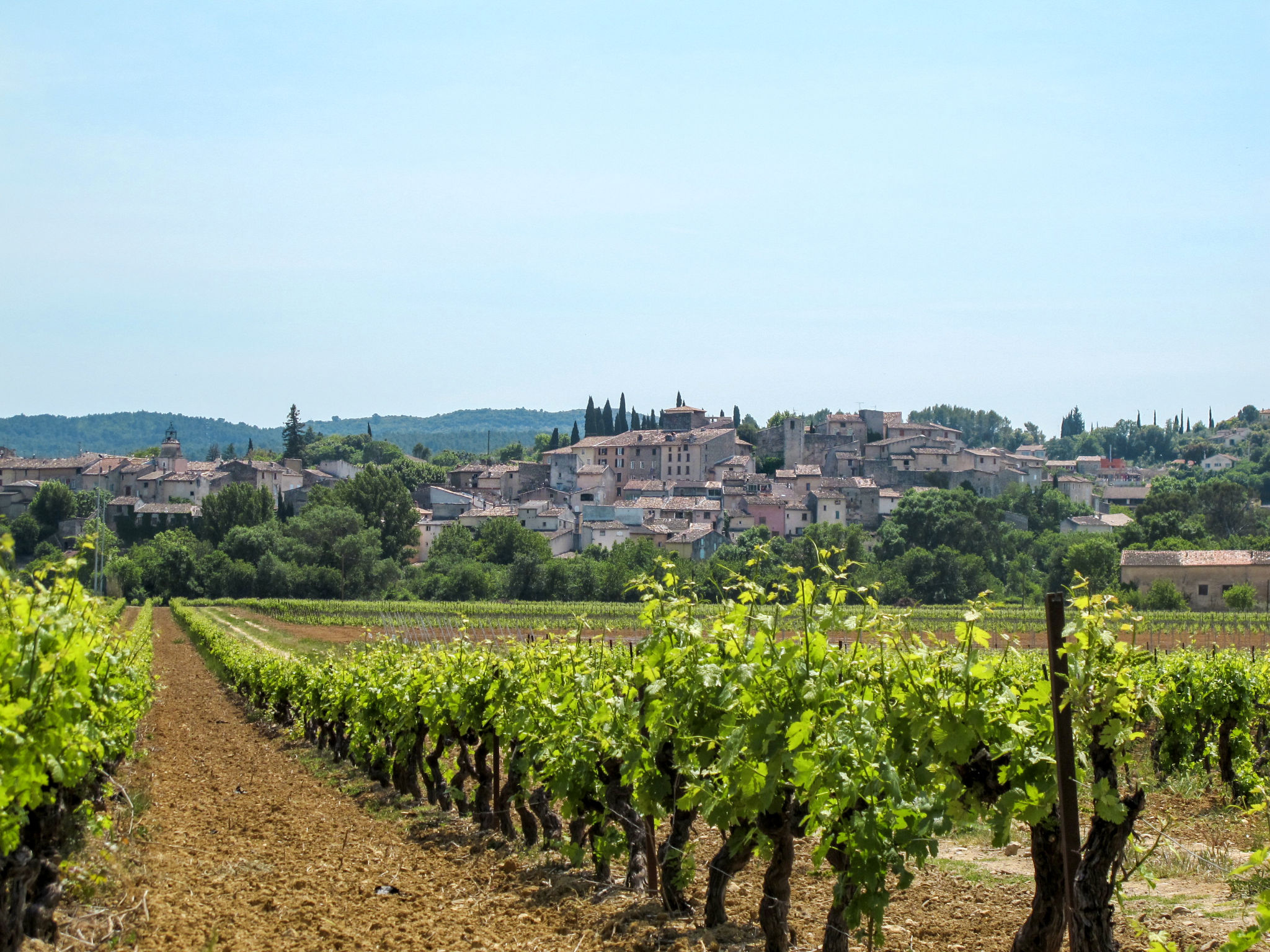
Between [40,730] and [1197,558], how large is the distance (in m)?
66.3

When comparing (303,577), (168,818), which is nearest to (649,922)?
(168,818)

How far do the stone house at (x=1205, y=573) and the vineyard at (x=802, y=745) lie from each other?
58.3m

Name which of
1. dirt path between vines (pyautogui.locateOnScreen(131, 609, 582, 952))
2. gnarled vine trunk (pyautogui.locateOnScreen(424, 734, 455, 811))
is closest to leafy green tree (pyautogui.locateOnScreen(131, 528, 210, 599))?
dirt path between vines (pyautogui.locateOnScreen(131, 609, 582, 952))

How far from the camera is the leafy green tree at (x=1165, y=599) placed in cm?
5925

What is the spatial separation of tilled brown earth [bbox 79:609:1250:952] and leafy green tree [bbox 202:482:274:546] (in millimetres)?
70961

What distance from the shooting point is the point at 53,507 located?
Result: 8525 cm

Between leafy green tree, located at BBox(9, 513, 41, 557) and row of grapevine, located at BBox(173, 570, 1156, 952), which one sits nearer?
row of grapevine, located at BBox(173, 570, 1156, 952)

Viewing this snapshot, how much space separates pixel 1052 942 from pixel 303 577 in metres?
68.4

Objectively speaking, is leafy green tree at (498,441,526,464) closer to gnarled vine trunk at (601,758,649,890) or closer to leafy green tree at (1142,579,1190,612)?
leafy green tree at (1142,579,1190,612)

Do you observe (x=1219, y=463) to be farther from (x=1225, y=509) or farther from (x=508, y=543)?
(x=508, y=543)

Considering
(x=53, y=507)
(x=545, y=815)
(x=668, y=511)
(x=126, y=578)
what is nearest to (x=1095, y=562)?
(x=668, y=511)

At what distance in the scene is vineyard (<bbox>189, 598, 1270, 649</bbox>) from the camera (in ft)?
146

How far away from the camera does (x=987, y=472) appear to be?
9625cm

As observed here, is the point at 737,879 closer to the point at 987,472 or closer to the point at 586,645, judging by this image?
the point at 586,645
